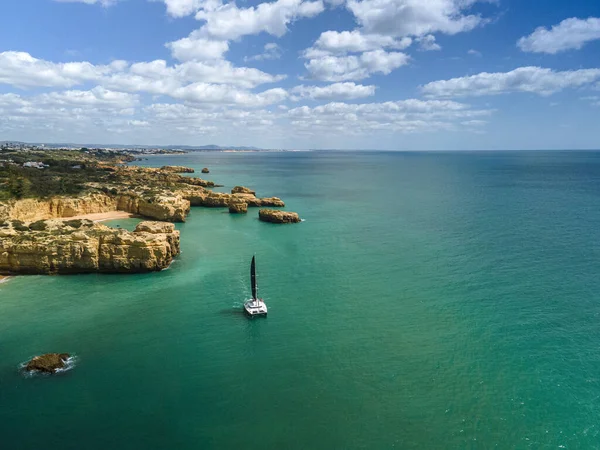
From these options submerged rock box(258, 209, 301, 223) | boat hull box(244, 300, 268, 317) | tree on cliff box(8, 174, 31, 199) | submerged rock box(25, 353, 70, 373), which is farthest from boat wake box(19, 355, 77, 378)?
submerged rock box(258, 209, 301, 223)

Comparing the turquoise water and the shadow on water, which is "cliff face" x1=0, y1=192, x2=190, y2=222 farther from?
the shadow on water

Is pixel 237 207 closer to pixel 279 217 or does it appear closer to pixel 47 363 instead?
pixel 279 217

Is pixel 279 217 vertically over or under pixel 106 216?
over

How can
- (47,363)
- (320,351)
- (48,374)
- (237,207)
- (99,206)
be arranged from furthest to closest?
(237,207)
(99,206)
(320,351)
(47,363)
(48,374)

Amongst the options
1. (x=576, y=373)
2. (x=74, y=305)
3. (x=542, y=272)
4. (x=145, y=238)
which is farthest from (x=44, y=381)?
(x=542, y=272)

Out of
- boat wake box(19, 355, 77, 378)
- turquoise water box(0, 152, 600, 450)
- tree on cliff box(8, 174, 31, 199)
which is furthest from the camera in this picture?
tree on cliff box(8, 174, 31, 199)

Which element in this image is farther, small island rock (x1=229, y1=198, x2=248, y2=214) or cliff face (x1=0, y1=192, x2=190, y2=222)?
small island rock (x1=229, y1=198, x2=248, y2=214)

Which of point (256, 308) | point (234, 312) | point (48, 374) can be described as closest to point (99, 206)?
→ point (234, 312)
